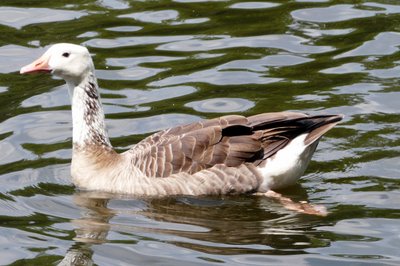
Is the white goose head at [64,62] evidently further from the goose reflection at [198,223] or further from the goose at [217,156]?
the goose reflection at [198,223]

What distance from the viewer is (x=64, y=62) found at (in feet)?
39.0

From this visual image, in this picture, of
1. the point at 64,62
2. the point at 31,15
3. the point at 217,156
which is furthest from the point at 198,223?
the point at 31,15

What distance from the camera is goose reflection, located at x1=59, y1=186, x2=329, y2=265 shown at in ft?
33.3

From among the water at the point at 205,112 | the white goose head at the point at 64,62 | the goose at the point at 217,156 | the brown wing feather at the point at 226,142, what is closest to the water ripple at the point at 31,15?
the water at the point at 205,112

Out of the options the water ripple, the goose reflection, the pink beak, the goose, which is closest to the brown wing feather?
the goose

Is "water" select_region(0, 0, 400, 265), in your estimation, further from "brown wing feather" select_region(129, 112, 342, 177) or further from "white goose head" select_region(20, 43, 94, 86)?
"white goose head" select_region(20, 43, 94, 86)

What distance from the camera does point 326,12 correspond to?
677 inches

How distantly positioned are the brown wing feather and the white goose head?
1.22m

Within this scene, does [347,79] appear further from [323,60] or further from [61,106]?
[61,106]

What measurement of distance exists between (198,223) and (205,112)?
10.4 ft

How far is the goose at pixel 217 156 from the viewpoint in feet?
37.9

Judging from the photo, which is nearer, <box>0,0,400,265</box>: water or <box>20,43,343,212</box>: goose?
<box>0,0,400,265</box>: water

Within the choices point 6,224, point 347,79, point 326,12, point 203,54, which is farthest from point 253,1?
point 6,224

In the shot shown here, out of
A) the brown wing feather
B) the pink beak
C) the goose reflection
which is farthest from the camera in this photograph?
the pink beak
